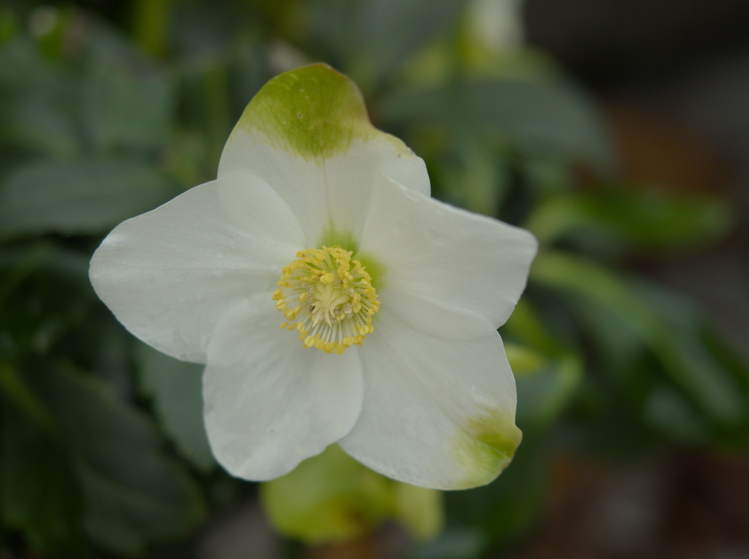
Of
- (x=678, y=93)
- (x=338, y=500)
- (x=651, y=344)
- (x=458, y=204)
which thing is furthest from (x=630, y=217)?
(x=678, y=93)

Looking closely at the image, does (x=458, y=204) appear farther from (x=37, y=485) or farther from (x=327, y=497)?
(x=37, y=485)

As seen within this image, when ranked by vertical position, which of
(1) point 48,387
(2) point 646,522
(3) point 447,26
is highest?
(3) point 447,26

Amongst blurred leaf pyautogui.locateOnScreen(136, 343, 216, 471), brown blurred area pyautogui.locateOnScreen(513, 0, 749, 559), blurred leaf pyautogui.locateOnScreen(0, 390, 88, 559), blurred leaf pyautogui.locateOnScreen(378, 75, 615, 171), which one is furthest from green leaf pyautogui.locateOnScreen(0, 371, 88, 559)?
brown blurred area pyautogui.locateOnScreen(513, 0, 749, 559)

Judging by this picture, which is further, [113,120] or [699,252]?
[699,252]

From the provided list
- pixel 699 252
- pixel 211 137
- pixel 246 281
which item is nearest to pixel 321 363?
pixel 246 281

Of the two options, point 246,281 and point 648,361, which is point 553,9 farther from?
point 246,281

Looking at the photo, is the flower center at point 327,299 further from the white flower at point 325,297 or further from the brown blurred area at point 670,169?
the brown blurred area at point 670,169

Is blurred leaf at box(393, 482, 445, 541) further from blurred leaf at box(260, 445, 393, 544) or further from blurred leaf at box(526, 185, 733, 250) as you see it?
blurred leaf at box(526, 185, 733, 250)
